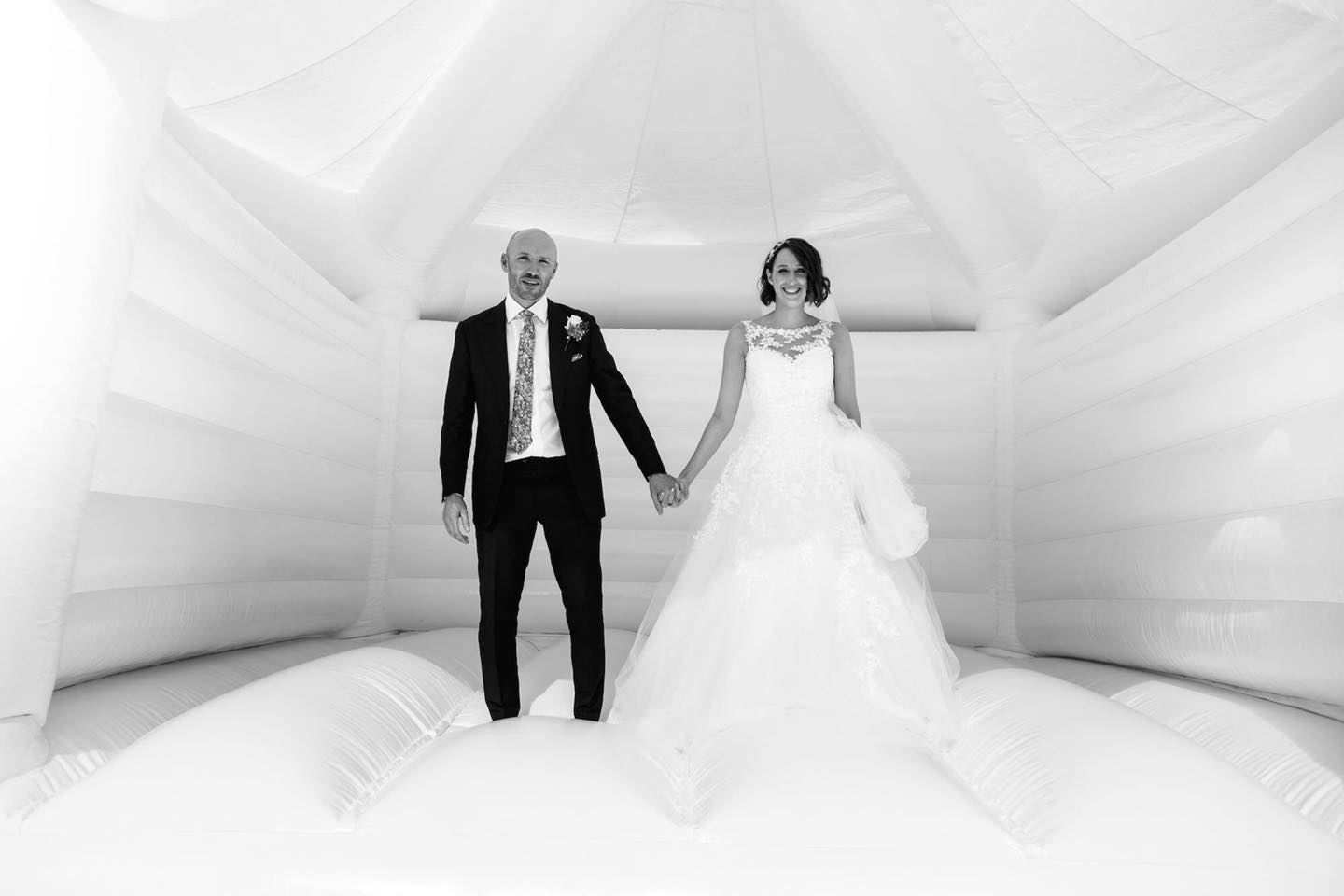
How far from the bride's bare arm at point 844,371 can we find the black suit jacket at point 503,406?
0.51m

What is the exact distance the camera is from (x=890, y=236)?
3.94m

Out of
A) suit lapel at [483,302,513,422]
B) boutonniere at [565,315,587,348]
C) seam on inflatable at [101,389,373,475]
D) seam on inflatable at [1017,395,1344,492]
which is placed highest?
boutonniere at [565,315,587,348]

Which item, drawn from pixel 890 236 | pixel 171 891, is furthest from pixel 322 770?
pixel 890 236

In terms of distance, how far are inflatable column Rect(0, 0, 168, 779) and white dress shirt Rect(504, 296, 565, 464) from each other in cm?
89

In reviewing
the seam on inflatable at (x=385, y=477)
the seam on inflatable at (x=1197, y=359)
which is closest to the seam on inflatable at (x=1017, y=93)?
the seam on inflatable at (x=1197, y=359)

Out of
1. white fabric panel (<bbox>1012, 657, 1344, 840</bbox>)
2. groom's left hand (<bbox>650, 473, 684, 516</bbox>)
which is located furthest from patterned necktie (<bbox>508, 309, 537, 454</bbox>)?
white fabric panel (<bbox>1012, 657, 1344, 840</bbox>)

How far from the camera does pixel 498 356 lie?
2230 mm

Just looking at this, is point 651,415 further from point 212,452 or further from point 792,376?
point 212,452

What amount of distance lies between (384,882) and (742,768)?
1.89 feet

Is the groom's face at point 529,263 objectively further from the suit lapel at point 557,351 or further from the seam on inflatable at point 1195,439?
the seam on inflatable at point 1195,439

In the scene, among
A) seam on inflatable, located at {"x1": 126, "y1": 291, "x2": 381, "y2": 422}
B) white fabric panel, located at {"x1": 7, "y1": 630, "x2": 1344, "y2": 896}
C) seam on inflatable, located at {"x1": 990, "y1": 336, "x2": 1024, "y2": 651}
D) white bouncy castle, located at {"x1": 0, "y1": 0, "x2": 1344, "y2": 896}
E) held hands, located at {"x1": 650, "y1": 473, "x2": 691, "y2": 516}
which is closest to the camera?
white fabric panel, located at {"x1": 7, "y1": 630, "x2": 1344, "y2": 896}

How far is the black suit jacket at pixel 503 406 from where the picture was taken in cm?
218

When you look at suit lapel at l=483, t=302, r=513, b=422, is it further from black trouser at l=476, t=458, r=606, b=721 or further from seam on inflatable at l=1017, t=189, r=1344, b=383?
seam on inflatable at l=1017, t=189, r=1344, b=383

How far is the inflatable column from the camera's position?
4.48ft
